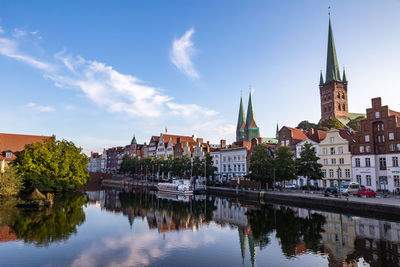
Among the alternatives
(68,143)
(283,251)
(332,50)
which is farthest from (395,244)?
(332,50)

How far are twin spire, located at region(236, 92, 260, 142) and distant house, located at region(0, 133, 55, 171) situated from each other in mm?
98895

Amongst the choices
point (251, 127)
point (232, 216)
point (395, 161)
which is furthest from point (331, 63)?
point (232, 216)

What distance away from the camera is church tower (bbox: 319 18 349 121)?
13362cm

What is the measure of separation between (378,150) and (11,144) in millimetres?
88676

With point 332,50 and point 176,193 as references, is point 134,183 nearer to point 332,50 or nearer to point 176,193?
point 176,193

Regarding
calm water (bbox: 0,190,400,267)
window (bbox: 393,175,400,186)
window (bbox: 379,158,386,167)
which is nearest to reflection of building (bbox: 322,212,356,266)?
calm water (bbox: 0,190,400,267)

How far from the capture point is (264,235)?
1188 inches

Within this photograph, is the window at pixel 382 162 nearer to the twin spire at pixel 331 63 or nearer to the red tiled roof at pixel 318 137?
the red tiled roof at pixel 318 137

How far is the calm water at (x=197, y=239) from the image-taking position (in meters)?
21.9

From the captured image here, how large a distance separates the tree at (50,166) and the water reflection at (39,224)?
1410 cm

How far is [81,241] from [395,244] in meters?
27.8

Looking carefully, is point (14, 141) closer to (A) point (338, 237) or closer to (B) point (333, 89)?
(A) point (338, 237)

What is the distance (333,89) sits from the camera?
439 feet

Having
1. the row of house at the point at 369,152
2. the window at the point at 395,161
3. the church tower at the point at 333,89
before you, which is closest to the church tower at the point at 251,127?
the church tower at the point at 333,89
